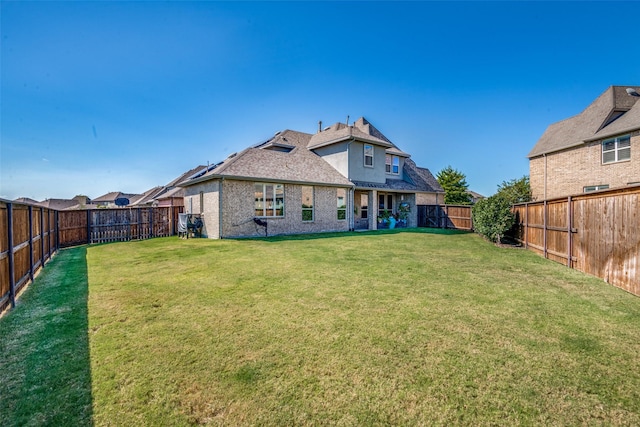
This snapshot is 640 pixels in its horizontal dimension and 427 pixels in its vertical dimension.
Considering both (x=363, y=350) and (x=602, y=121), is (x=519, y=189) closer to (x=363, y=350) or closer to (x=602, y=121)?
(x=602, y=121)

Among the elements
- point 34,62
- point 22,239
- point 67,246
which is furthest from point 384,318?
point 67,246

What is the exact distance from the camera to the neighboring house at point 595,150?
1564 cm

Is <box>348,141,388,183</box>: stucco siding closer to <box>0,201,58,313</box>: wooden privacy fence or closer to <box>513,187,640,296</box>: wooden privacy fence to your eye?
<box>513,187,640,296</box>: wooden privacy fence

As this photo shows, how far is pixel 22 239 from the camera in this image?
5648 millimetres

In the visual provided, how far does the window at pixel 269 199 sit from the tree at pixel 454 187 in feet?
81.9

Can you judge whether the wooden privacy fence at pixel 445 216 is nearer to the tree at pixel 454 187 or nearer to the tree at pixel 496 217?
the tree at pixel 496 217

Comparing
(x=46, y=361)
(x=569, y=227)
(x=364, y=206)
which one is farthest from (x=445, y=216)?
(x=46, y=361)

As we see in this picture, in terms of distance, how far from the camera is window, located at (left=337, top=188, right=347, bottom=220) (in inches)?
695

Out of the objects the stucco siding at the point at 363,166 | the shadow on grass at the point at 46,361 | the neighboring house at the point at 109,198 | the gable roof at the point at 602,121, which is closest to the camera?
the shadow on grass at the point at 46,361

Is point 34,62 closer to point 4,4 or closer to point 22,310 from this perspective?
point 4,4

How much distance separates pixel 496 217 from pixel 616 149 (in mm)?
10744

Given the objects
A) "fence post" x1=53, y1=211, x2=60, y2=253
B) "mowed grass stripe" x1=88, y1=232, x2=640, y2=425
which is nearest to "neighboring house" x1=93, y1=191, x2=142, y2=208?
"fence post" x1=53, y1=211, x2=60, y2=253

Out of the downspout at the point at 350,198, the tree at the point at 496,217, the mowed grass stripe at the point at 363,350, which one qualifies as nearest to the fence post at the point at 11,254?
the mowed grass stripe at the point at 363,350

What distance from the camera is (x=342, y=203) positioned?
17812 mm
